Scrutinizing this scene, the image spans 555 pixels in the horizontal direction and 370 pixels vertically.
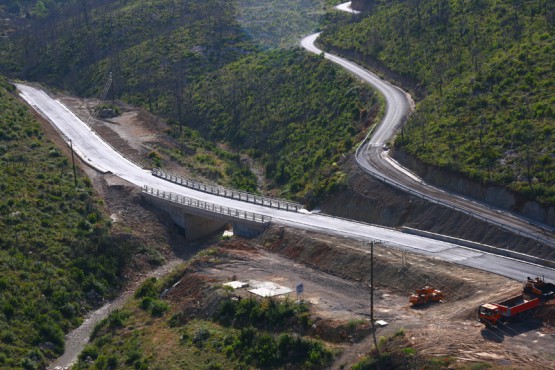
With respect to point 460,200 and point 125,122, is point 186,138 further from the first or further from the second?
point 460,200

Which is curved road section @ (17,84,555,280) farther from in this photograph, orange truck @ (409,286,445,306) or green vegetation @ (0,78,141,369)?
green vegetation @ (0,78,141,369)

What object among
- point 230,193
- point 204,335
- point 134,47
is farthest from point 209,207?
point 134,47

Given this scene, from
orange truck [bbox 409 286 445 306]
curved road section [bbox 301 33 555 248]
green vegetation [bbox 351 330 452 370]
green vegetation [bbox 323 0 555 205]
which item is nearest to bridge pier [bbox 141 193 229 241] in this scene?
curved road section [bbox 301 33 555 248]

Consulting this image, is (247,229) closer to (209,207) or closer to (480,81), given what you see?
(209,207)

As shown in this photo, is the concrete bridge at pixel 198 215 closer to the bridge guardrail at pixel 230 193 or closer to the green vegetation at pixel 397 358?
the bridge guardrail at pixel 230 193

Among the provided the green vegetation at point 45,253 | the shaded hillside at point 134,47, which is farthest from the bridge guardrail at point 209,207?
the shaded hillside at point 134,47

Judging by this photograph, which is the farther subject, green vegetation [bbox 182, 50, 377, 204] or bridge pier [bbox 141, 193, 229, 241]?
green vegetation [bbox 182, 50, 377, 204]

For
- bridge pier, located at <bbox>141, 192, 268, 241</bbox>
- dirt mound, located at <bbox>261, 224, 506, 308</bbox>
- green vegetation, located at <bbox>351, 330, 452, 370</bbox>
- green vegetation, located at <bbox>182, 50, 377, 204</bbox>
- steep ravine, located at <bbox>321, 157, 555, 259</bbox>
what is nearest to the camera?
green vegetation, located at <bbox>351, 330, 452, 370</bbox>
